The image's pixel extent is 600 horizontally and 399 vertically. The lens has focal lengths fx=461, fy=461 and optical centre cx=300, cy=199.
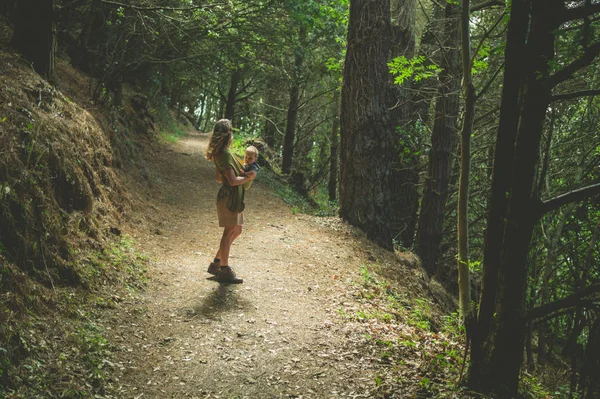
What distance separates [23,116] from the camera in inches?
236

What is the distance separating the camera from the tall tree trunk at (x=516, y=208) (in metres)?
3.51

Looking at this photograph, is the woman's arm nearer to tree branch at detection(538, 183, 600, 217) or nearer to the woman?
the woman

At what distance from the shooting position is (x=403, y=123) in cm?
1123

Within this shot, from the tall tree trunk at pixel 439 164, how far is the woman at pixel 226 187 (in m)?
5.36

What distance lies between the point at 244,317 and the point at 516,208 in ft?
11.9

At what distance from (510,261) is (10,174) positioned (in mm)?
5148

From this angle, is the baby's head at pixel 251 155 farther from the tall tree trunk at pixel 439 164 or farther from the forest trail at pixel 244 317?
the tall tree trunk at pixel 439 164

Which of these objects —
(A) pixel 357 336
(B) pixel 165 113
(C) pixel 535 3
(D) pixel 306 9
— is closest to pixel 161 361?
(A) pixel 357 336

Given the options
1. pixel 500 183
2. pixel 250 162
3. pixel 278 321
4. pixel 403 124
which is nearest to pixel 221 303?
pixel 278 321

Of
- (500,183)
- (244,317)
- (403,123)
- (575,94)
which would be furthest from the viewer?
(403,123)

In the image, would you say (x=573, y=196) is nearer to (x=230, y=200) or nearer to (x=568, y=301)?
(x=568, y=301)

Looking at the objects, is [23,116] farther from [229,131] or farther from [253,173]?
[253,173]

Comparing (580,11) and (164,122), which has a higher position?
(580,11)

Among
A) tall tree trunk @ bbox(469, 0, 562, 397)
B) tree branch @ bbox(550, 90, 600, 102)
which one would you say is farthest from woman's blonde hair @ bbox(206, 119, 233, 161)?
tree branch @ bbox(550, 90, 600, 102)
